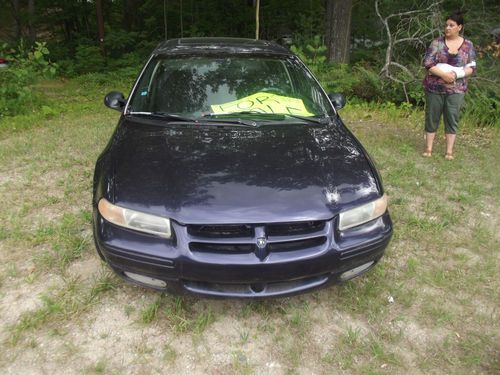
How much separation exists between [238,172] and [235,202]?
27cm

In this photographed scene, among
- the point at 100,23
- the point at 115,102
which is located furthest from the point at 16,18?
the point at 115,102

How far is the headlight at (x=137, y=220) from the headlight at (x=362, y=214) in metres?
0.95

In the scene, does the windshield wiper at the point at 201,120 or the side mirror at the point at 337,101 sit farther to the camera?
the side mirror at the point at 337,101

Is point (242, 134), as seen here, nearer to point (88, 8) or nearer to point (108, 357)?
point (108, 357)

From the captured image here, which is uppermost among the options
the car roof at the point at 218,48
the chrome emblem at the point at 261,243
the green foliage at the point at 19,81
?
the car roof at the point at 218,48

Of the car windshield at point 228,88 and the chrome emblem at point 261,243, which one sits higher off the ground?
the car windshield at point 228,88

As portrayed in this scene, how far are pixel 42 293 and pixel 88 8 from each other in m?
13.8

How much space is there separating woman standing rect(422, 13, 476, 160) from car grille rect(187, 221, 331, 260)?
3242 millimetres

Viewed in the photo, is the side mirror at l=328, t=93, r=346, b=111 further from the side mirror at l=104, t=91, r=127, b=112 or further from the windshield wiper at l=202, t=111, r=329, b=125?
the side mirror at l=104, t=91, r=127, b=112

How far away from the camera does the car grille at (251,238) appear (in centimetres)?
210

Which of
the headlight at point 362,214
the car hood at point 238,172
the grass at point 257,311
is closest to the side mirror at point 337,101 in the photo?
the car hood at point 238,172

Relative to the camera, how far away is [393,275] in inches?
117

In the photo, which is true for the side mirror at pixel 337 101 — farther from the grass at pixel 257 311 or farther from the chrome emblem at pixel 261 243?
the chrome emblem at pixel 261 243

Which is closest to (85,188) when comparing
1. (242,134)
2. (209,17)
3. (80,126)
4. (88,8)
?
(242,134)
